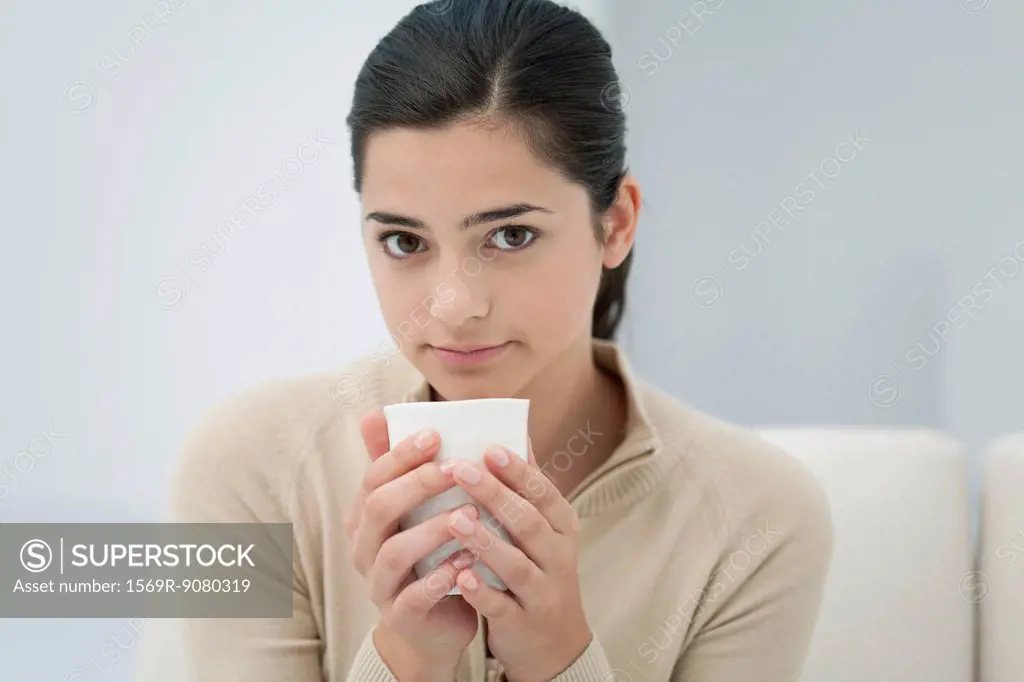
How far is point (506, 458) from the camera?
0.58 meters

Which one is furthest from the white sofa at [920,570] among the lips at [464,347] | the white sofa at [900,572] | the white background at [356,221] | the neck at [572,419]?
the lips at [464,347]

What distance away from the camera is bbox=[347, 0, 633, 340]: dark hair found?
28.2 inches

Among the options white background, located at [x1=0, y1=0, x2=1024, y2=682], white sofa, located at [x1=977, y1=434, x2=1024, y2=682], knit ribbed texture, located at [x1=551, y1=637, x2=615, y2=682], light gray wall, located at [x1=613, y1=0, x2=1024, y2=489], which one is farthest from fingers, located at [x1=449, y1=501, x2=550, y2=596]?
light gray wall, located at [x1=613, y1=0, x2=1024, y2=489]

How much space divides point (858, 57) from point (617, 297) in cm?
71

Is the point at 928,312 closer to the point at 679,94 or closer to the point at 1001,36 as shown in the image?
the point at 1001,36

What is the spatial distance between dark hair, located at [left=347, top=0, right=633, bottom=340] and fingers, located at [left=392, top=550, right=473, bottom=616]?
31cm

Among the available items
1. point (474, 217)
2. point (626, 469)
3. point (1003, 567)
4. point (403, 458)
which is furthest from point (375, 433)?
point (1003, 567)

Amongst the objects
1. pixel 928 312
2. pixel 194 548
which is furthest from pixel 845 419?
pixel 194 548

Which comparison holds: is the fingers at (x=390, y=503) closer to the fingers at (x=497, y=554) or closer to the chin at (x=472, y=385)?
the fingers at (x=497, y=554)

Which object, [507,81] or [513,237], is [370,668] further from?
[507,81]

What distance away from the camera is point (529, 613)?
650 mm

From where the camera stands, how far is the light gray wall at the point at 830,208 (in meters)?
1.28

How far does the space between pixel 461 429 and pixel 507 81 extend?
0.95 feet

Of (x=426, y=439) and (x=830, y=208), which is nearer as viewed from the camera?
(x=426, y=439)
